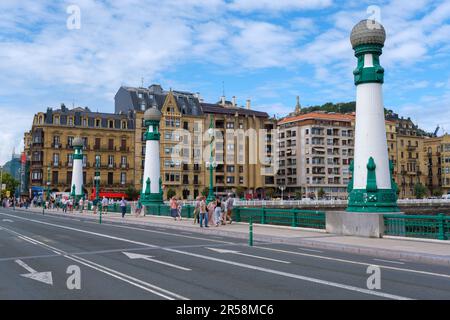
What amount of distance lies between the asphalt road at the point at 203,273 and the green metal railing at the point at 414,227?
478 centimetres

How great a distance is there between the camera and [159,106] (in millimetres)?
96188

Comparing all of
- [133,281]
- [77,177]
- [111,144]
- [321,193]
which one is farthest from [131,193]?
[133,281]

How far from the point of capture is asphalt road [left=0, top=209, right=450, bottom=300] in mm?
9406

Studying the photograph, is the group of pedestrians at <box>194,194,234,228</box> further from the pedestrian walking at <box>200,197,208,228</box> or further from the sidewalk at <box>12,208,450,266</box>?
the sidewalk at <box>12,208,450,266</box>

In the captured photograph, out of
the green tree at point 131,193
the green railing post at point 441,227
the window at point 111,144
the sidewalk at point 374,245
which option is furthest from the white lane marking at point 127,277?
the window at point 111,144

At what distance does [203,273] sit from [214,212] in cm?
1665

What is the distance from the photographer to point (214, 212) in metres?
28.5

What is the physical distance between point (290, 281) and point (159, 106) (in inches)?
3447

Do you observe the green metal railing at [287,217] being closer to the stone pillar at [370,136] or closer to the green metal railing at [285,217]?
the green metal railing at [285,217]

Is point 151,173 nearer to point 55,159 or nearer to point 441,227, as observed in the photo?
point 441,227

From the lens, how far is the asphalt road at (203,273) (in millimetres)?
9406

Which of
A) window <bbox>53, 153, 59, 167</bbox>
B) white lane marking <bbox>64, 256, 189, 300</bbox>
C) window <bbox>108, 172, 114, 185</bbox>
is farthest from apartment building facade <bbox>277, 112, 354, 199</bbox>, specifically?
white lane marking <bbox>64, 256, 189, 300</bbox>
